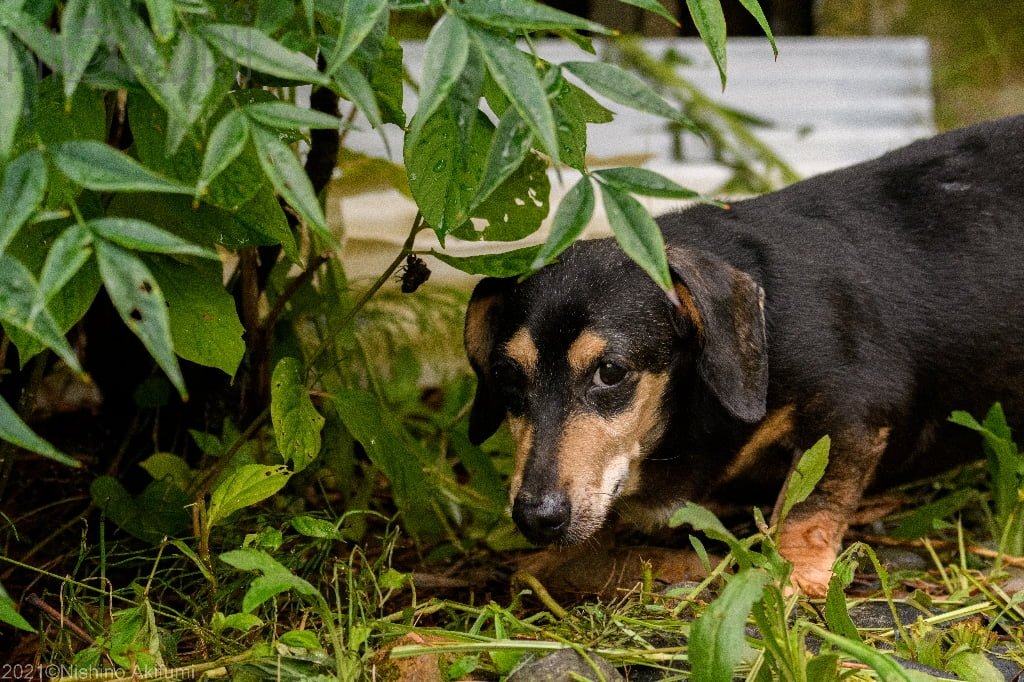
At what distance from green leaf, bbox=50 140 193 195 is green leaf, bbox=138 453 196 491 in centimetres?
121


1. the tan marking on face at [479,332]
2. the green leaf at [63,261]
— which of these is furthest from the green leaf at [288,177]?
the tan marking on face at [479,332]

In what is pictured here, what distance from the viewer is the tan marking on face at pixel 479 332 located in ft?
8.68

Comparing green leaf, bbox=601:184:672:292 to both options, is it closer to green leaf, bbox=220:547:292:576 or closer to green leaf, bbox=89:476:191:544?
green leaf, bbox=220:547:292:576

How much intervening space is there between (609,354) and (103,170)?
1.27 meters

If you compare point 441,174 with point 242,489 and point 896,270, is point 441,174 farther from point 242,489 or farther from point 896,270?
point 896,270

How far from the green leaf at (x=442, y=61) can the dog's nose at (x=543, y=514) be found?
1.00 m

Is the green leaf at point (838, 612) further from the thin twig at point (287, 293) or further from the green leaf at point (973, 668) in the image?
the thin twig at point (287, 293)

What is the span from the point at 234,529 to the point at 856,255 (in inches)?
58.7

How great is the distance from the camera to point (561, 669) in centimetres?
185

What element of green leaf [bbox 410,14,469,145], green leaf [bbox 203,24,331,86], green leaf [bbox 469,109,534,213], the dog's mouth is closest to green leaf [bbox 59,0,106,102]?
green leaf [bbox 203,24,331,86]

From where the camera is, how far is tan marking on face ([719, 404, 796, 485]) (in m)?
2.56

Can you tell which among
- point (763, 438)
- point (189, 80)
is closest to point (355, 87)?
point (189, 80)

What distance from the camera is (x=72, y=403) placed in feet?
11.2

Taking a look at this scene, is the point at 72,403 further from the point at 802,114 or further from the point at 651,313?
the point at 802,114
